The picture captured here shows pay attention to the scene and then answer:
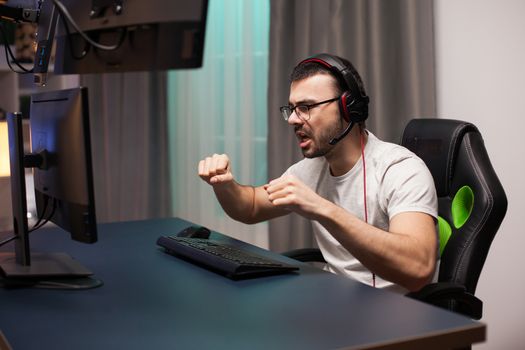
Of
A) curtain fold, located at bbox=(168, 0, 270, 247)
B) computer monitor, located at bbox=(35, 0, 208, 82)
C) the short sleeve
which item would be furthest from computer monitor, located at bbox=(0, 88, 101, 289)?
curtain fold, located at bbox=(168, 0, 270, 247)

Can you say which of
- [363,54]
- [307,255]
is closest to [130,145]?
[363,54]

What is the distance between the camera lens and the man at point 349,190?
163 cm

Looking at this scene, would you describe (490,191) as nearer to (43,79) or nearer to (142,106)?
(43,79)

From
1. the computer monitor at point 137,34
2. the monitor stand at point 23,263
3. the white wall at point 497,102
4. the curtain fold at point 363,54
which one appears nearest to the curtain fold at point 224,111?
the curtain fold at point 363,54

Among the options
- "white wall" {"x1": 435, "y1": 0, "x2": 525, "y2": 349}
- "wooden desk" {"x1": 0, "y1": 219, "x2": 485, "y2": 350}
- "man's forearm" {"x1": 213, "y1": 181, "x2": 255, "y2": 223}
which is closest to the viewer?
"wooden desk" {"x1": 0, "y1": 219, "x2": 485, "y2": 350}

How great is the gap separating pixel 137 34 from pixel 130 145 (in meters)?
2.69

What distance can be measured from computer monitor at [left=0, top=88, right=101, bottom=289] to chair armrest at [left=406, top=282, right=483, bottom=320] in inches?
29.3

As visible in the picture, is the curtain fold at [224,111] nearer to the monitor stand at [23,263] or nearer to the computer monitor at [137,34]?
the computer monitor at [137,34]

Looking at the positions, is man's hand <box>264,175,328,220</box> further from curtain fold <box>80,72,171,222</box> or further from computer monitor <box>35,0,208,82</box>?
curtain fold <box>80,72,171,222</box>

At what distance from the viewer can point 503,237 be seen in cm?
255

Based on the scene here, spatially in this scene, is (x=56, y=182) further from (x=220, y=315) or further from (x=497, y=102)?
(x=497, y=102)

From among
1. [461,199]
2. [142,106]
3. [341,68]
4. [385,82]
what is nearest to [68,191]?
[341,68]

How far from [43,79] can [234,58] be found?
1.82 m

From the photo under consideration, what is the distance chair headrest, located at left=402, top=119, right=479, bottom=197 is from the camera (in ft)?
6.10
